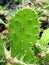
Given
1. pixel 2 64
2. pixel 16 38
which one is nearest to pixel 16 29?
pixel 16 38

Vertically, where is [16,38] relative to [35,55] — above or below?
above

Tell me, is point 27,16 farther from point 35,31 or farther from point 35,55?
point 35,55

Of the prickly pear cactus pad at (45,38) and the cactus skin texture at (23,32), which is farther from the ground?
the cactus skin texture at (23,32)

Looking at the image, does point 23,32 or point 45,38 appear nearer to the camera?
point 23,32

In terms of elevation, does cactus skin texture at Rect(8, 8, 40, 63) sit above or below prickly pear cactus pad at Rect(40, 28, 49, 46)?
above

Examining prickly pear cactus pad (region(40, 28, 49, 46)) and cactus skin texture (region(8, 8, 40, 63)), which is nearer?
cactus skin texture (region(8, 8, 40, 63))

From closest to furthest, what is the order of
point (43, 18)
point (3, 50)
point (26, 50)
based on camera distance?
point (3, 50), point (26, 50), point (43, 18)

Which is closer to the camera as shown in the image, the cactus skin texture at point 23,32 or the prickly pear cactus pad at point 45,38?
the cactus skin texture at point 23,32

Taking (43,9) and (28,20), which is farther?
(43,9)
